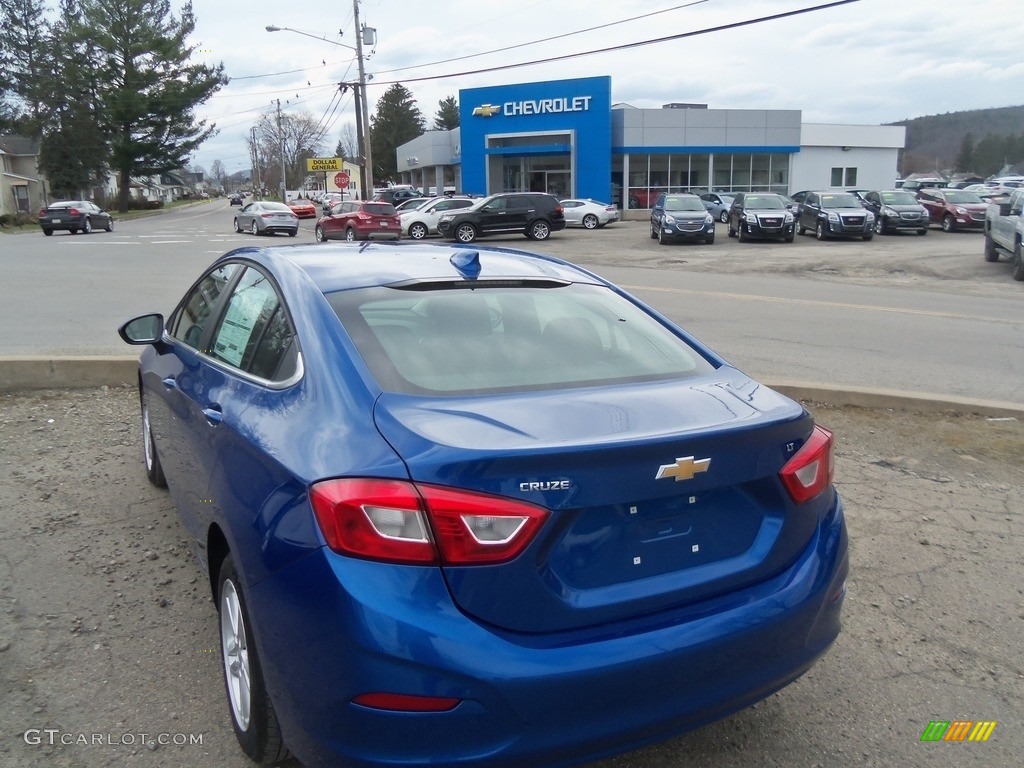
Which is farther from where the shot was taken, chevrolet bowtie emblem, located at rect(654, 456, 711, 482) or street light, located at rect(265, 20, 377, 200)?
street light, located at rect(265, 20, 377, 200)

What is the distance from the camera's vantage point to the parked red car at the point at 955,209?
109 ft

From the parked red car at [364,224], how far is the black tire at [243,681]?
2787 centimetres

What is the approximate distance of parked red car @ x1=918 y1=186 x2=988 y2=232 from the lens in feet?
109

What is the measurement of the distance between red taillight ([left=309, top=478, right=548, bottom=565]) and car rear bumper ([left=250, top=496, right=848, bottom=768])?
0.05 m

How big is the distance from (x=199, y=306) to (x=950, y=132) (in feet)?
486

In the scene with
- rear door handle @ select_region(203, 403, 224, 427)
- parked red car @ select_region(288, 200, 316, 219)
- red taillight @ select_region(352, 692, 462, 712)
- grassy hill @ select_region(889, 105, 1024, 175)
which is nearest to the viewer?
red taillight @ select_region(352, 692, 462, 712)

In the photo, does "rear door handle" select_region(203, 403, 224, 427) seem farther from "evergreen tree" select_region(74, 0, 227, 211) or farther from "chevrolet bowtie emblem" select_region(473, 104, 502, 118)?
"evergreen tree" select_region(74, 0, 227, 211)

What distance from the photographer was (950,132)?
5157 inches

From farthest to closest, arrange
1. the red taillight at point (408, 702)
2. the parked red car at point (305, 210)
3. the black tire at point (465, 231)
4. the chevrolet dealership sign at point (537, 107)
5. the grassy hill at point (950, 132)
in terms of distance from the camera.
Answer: the grassy hill at point (950, 132) → the parked red car at point (305, 210) → the chevrolet dealership sign at point (537, 107) → the black tire at point (465, 231) → the red taillight at point (408, 702)

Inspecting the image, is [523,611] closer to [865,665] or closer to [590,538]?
[590,538]

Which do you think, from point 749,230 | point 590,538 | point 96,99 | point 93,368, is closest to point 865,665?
point 590,538

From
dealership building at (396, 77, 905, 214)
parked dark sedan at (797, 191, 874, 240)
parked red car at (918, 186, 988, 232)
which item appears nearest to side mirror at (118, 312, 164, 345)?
parked dark sedan at (797, 191, 874, 240)

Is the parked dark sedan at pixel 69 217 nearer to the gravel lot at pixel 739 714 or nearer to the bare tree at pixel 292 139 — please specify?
the gravel lot at pixel 739 714

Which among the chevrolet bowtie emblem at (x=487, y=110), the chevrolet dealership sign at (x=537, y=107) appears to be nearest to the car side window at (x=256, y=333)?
the chevrolet dealership sign at (x=537, y=107)
